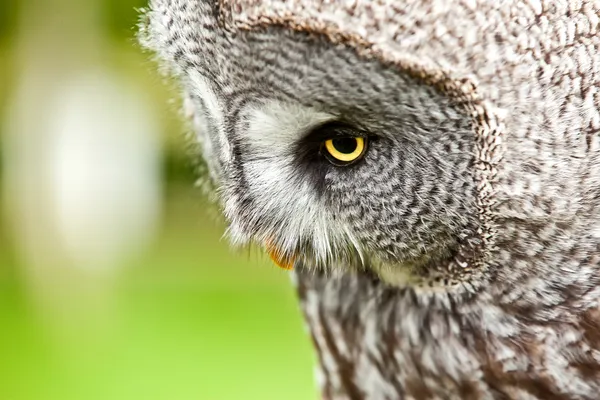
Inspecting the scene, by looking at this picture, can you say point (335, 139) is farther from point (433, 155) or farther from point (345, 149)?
point (433, 155)

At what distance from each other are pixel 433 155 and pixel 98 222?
552cm

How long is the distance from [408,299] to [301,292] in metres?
0.32

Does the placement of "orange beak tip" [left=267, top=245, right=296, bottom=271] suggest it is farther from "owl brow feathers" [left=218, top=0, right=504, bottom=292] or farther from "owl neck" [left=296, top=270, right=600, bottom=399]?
"owl brow feathers" [left=218, top=0, right=504, bottom=292]

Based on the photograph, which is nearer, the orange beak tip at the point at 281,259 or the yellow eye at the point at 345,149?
the yellow eye at the point at 345,149

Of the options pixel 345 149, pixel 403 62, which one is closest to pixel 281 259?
pixel 345 149

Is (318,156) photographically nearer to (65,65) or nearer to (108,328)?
(108,328)

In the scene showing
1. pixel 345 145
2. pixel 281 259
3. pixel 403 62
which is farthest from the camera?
pixel 281 259

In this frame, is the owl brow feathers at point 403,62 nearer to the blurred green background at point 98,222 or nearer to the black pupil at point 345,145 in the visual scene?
the black pupil at point 345,145

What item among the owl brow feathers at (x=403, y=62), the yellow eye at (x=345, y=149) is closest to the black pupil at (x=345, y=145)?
the yellow eye at (x=345, y=149)

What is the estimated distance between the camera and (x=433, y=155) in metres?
1.32

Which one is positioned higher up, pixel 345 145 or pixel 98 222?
pixel 345 145

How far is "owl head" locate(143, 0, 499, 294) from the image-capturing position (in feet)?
4.17

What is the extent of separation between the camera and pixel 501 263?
146 centimetres

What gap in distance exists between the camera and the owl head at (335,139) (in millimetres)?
1270
